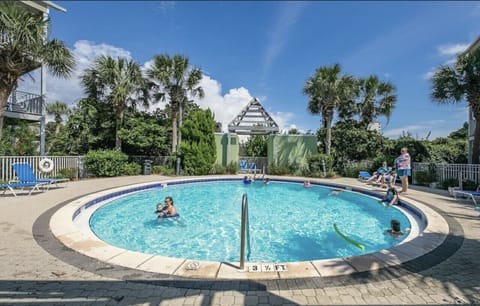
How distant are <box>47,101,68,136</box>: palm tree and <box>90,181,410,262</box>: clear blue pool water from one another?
897 inches

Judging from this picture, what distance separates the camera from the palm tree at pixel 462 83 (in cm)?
951

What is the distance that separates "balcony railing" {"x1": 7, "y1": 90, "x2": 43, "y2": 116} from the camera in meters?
12.9

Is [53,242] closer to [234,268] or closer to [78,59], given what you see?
[234,268]

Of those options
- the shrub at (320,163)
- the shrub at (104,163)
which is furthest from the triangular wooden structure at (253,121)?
the shrub at (104,163)

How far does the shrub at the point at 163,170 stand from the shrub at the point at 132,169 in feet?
3.02

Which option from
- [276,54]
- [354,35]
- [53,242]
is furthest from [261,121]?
[53,242]

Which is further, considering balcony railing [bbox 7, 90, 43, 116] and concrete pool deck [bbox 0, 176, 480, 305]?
balcony railing [bbox 7, 90, 43, 116]

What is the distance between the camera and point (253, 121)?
16609 mm

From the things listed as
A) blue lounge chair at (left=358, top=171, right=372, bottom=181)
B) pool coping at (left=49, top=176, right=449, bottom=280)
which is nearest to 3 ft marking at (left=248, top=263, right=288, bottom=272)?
pool coping at (left=49, top=176, right=449, bottom=280)

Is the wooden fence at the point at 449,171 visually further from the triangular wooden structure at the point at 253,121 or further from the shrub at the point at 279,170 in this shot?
the triangular wooden structure at the point at 253,121

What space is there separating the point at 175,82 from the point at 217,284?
15.4 m

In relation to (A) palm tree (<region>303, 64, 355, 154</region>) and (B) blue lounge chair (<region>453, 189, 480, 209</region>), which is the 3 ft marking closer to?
(B) blue lounge chair (<region>453, 189, 480, 209</region>)

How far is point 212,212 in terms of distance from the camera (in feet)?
25.9

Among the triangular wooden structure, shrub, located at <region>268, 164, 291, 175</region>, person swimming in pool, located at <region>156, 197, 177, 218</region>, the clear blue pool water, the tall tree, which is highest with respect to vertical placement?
the triangular wooden structure
